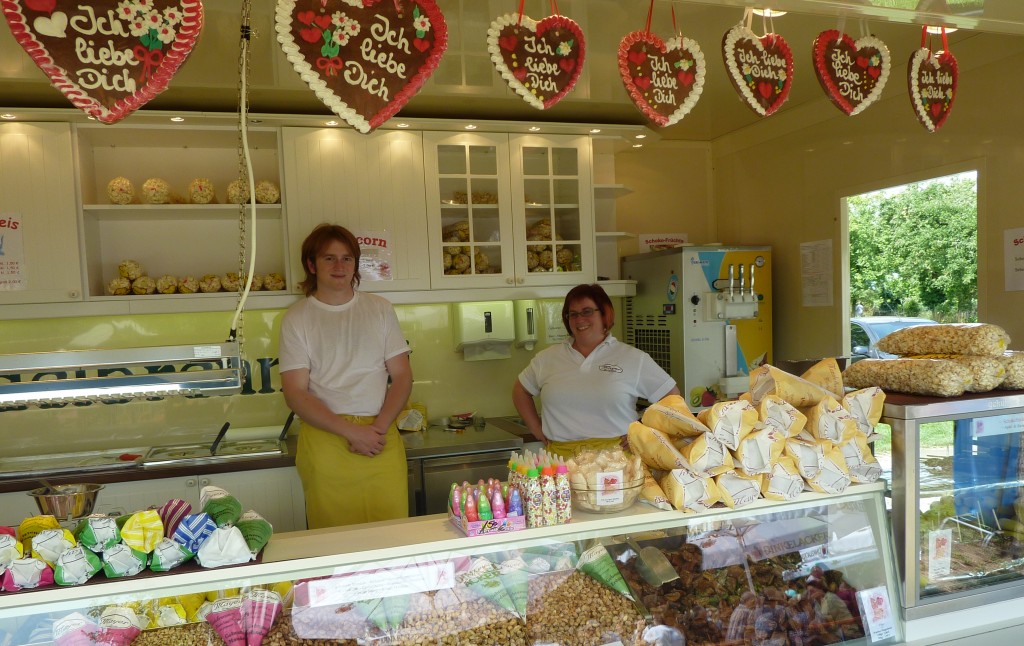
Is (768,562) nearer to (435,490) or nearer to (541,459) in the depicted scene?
(541,459)

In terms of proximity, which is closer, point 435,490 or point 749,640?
point 749,640

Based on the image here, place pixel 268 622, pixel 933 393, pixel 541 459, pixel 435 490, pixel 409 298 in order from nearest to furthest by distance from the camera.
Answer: pixel 268 622
pixel 541 459
pixel 933 393
pixel 435 490
pixel 409 298

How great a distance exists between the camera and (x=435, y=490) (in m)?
3.66

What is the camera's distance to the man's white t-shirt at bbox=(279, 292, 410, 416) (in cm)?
301

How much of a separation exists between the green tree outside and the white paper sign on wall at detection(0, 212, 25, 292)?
23.8 feet

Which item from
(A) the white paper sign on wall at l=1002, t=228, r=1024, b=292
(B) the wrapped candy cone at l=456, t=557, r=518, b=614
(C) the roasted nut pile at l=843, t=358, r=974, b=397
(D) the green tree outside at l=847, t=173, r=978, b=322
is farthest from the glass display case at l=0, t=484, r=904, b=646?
(D) the green tree outside at l=847, t=173, r=978, b=322

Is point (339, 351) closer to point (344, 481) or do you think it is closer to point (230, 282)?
point (344, 481)

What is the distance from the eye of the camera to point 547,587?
66.6 inches

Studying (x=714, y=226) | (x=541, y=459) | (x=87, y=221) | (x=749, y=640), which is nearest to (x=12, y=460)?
(x=87, y=221)

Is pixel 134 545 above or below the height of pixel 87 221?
below

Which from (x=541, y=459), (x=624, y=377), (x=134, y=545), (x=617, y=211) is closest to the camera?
(x=134, y=545)

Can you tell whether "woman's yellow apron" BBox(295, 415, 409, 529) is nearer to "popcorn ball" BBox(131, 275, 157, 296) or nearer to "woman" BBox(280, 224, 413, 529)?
"woman" BBox(280, 224, 413, 529)

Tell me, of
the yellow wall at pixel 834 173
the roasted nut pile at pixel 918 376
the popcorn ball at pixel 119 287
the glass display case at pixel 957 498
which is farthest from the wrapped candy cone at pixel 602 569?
the popcorn ball at pixel 119 287

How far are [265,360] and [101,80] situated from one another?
284 cm
